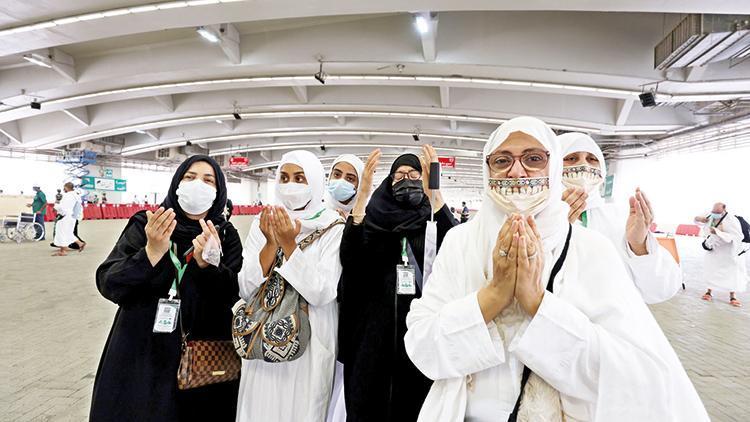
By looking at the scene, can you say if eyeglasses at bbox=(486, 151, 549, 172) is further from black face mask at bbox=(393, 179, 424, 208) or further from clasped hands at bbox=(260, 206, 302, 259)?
clasped hands at bbox=(260, 206, 302, 259)

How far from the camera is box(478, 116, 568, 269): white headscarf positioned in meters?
1.09

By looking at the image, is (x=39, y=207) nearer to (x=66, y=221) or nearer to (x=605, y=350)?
(x=66, y=221)

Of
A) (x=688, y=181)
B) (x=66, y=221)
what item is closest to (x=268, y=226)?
(x=66, y=221)

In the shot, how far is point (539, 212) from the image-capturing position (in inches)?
43.9

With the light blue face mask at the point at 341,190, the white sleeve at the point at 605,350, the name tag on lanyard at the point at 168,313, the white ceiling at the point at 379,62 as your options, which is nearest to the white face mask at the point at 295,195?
the light blue face mask at the point at 341,190

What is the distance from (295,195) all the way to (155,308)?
0.85 meters

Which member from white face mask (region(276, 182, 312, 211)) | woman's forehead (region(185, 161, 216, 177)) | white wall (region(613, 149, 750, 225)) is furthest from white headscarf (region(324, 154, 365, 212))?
white wall (region(613, 149, 750, 225))

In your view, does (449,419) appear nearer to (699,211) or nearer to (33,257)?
(33,257)

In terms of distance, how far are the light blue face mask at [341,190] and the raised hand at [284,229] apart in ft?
2.37

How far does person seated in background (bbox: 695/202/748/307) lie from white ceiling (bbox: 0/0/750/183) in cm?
313

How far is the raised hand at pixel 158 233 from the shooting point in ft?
5.00

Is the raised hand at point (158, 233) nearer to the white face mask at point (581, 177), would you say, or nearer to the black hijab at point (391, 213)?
the black hijab at point (391, 213)

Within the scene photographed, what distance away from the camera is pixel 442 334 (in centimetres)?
101

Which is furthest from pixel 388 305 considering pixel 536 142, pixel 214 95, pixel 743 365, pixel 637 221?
pixel 214 95
